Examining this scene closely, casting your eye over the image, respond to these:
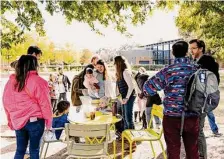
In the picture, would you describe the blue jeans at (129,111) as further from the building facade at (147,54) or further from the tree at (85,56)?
the tree at (85,56)

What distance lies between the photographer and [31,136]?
3805 mm

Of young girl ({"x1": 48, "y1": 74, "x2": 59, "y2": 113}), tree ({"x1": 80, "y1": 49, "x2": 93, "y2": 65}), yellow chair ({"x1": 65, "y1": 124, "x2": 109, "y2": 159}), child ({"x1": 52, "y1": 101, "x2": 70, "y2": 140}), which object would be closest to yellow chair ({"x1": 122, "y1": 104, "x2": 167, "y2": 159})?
yellow chair ({"x1": 65, "y1": 124, "x2": 109, "y2": 159})

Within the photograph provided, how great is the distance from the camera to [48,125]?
387cm

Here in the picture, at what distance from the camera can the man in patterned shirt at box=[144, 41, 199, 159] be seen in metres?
3.54

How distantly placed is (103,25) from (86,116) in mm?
1473

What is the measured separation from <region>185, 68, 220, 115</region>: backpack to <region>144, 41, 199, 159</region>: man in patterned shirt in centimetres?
5

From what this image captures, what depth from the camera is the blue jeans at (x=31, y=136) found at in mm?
3799

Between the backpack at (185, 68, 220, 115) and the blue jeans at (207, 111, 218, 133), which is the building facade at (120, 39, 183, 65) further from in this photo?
the backpack at (185, 68, 220, 115)

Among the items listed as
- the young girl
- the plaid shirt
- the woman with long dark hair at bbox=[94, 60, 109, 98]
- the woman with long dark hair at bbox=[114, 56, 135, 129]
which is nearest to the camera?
the plaid shirt

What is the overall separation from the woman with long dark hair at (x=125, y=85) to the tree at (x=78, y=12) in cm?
70

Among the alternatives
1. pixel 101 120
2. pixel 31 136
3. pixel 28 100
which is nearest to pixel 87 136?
pixel 31 136

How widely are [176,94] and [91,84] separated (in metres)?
2.97

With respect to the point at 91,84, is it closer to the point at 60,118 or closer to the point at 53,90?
the point at 60,118

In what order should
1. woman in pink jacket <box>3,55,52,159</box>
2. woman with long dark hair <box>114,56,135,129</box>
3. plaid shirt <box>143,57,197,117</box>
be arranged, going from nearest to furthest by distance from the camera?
plaid shirt <box>143,57,197,117</box> < woman in pink jacket <box>3,55,52,159</box> < woman with long dark hair <box>114,56,135,129</box>
